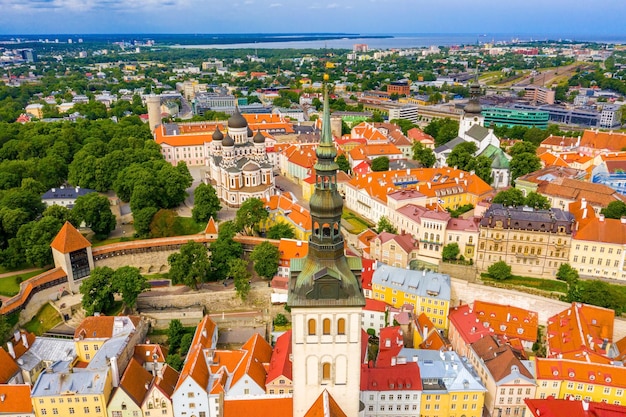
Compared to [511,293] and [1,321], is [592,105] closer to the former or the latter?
[511,293]

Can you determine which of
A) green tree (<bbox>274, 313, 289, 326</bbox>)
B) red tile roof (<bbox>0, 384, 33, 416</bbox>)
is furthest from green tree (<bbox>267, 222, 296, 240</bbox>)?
red tile roof (<bbox>0, 384, 33, 416</bbox>)

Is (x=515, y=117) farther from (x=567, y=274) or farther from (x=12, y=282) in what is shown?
(x=12, y=282)

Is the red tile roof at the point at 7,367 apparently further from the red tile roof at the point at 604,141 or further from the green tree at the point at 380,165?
the red tile roof at the point at 604,141

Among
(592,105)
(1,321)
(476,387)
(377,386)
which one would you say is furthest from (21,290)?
(592,105)

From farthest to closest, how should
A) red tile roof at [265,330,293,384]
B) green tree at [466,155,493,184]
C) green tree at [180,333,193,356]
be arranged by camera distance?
green tree at [466,155,493,184], green tree at [180,333,193,356], red tile roof at [265,330,293,384]

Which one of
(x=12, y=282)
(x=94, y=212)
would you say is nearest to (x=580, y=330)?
(x=94, y=212)

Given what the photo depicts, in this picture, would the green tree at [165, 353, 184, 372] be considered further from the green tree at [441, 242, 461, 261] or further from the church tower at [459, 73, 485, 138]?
the church tower at [459, 73, 485, 138]
